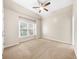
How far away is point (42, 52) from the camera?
220 cm

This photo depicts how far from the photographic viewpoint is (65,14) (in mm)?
2549

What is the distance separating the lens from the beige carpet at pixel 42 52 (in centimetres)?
189

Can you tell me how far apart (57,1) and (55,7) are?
0.21 m

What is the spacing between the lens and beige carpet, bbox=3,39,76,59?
6.22 ft

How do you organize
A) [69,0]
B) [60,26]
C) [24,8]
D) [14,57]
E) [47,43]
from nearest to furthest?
[14,57] → [69,0] → [60,26] → [47,43] → [24,8]

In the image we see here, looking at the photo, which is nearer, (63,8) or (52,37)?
(63,8)

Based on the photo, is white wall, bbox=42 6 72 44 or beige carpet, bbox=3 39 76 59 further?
white wall, bbox=42 6 72 44

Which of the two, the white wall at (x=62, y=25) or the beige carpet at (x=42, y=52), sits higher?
the white wall at (x=62, y=25)

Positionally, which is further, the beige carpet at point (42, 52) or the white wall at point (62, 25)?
the white wall at point (62, 25)

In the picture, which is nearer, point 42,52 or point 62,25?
point 42,52

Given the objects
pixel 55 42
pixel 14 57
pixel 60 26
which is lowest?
pixel 14 57

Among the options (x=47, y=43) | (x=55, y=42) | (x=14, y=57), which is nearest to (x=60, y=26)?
(x=55, y=42)

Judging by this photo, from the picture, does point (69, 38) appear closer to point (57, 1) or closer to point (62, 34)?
point (62, 34)

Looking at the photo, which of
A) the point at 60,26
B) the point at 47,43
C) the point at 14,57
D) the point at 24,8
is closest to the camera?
the point at 14,57
